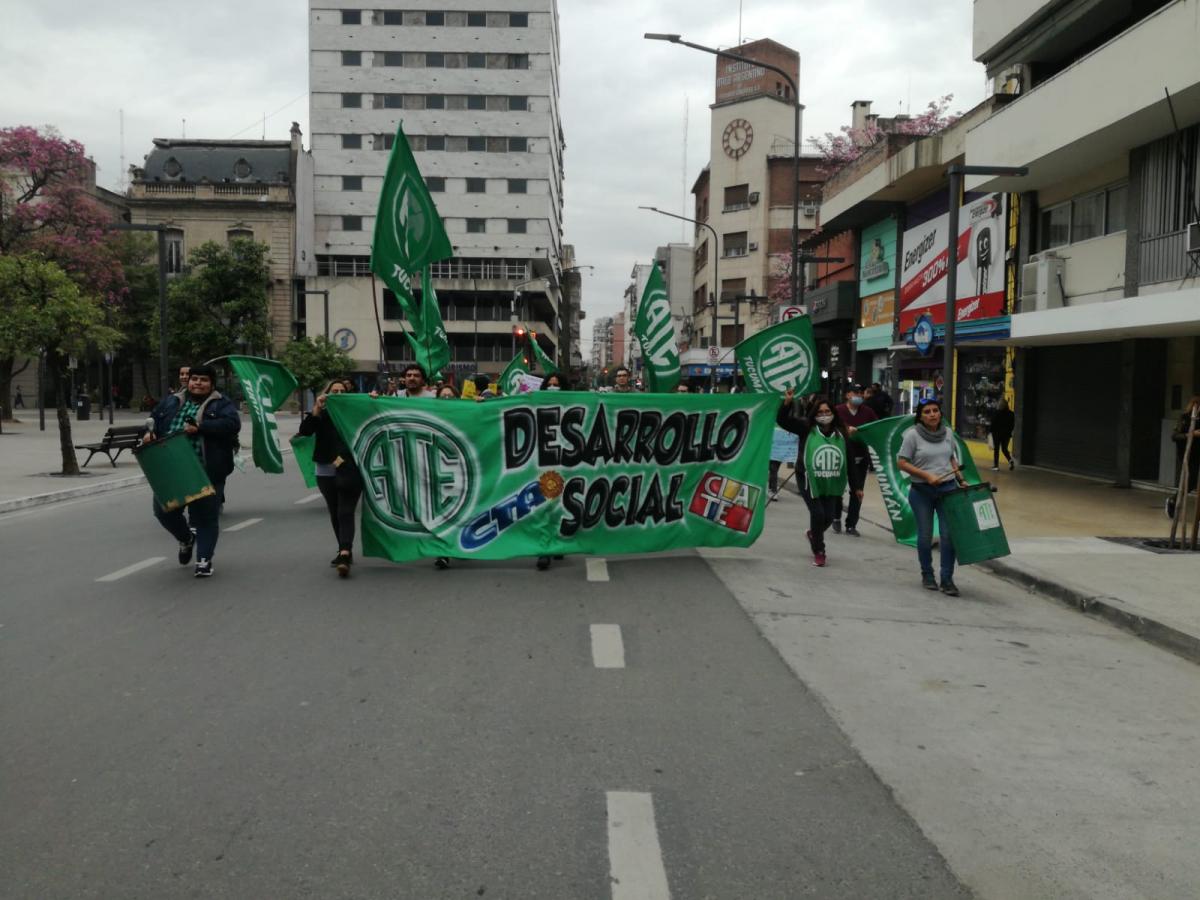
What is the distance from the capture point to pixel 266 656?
607 cm

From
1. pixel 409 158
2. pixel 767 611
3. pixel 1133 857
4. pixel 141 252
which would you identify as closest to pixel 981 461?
pixel 409 158

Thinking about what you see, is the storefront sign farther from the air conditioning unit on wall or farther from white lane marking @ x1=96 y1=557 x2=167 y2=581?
white lane marking @ x1=96 y1=557 x2=167 y2=581

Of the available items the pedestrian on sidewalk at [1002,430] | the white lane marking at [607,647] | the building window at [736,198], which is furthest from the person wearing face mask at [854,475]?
the building window at [736,198]

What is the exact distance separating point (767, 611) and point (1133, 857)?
162 inches

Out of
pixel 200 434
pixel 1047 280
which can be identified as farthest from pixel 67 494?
pixel 1047 280

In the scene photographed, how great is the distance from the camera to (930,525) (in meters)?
8.87

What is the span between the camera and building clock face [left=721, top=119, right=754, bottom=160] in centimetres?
6712

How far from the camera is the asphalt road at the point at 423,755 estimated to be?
3.40m

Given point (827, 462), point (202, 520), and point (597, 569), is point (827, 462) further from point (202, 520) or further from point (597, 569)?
point (202, 520)

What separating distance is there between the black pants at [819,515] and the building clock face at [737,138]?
61024mm

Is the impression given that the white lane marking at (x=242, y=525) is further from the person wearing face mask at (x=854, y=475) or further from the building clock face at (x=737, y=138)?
the building clock face at (x=737, y=138)

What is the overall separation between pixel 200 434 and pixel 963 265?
1979 cm

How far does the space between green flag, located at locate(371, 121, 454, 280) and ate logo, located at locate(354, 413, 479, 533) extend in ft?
13.9

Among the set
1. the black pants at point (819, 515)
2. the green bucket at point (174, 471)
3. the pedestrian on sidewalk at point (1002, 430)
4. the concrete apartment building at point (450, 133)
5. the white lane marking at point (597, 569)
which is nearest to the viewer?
the green bucket at point (174, 471)
